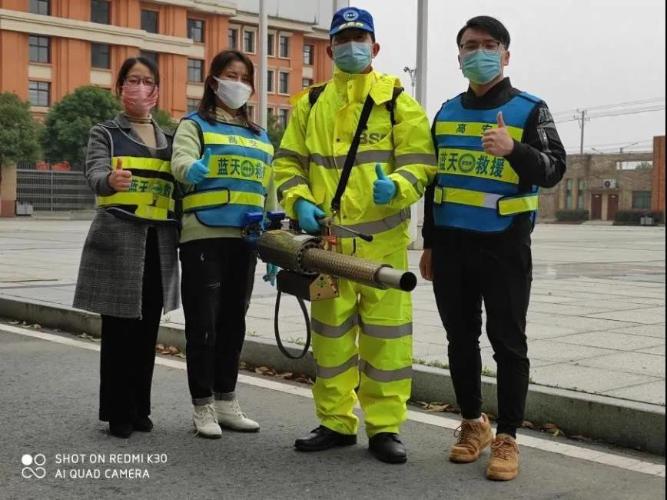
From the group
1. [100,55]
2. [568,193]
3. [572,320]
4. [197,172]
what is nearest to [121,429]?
[197,172]

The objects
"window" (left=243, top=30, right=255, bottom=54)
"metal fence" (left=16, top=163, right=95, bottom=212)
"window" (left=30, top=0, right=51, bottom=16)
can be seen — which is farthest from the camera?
"window" (left=243, top=30, right=255, bottom=54)

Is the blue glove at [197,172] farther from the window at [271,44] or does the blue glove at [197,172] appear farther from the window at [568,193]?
the window at [568,193]

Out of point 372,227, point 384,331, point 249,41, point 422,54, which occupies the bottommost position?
point 384,331

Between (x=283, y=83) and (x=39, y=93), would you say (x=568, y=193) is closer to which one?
(x=283, y=83)

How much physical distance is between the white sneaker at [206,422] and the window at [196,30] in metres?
63.1

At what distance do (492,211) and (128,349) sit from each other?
6.84 feet

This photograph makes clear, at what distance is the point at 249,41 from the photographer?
69.9 m

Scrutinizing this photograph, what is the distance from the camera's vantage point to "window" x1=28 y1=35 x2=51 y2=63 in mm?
57094

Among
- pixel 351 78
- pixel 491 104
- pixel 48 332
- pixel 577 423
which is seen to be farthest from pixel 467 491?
pixel 48 332

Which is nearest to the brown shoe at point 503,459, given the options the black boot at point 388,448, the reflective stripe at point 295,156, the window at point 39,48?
the black boot at point 388,448

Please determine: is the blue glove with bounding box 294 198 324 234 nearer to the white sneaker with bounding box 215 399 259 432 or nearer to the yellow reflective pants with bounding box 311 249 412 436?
the yellow reflective pants with bounding box 311 249 412 436

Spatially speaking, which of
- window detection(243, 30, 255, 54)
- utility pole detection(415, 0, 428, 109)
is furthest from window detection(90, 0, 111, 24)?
utility pole detection(415, 0, 428, 109)

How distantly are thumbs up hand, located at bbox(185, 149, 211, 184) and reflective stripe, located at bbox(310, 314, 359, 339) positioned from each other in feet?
2.97

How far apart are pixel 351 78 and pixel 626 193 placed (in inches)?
2698
